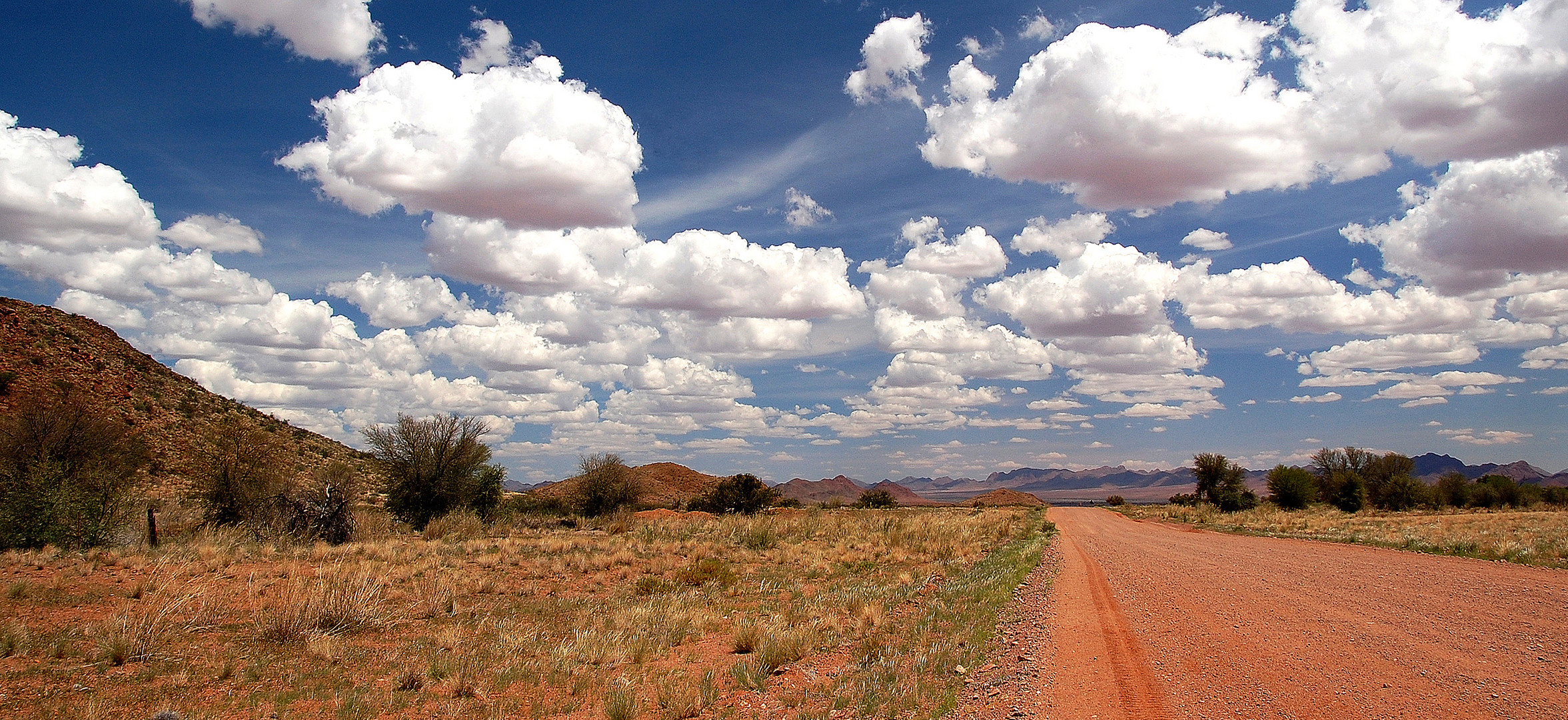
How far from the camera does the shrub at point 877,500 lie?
250 ft

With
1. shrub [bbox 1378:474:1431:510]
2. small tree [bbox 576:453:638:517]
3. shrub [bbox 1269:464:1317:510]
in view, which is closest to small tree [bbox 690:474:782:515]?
small tree [bbox 576:453:638:517]

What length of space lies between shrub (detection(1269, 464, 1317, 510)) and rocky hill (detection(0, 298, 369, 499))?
67622 mm

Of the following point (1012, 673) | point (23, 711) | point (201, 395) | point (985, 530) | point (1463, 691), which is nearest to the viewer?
point (1463, 691)

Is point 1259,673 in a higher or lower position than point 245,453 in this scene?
lower

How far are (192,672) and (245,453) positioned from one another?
22.8m

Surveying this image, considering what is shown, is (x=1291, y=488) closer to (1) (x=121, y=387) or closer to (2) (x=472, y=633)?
(2) (x=472, y=633)

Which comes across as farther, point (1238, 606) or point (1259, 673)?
point (1238, 606)

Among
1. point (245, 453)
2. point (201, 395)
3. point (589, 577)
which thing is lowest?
point (589, 577)

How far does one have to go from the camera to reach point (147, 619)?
39.3ft

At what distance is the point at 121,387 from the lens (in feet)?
161

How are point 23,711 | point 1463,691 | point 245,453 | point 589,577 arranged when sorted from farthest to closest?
point 245,453
point 589,577
point 23,711
point 1463,691

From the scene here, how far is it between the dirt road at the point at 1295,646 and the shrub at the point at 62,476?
76.8 feet

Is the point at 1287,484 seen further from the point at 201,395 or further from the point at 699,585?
the point at 201,395

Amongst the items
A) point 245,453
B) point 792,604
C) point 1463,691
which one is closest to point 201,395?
point 245,453
